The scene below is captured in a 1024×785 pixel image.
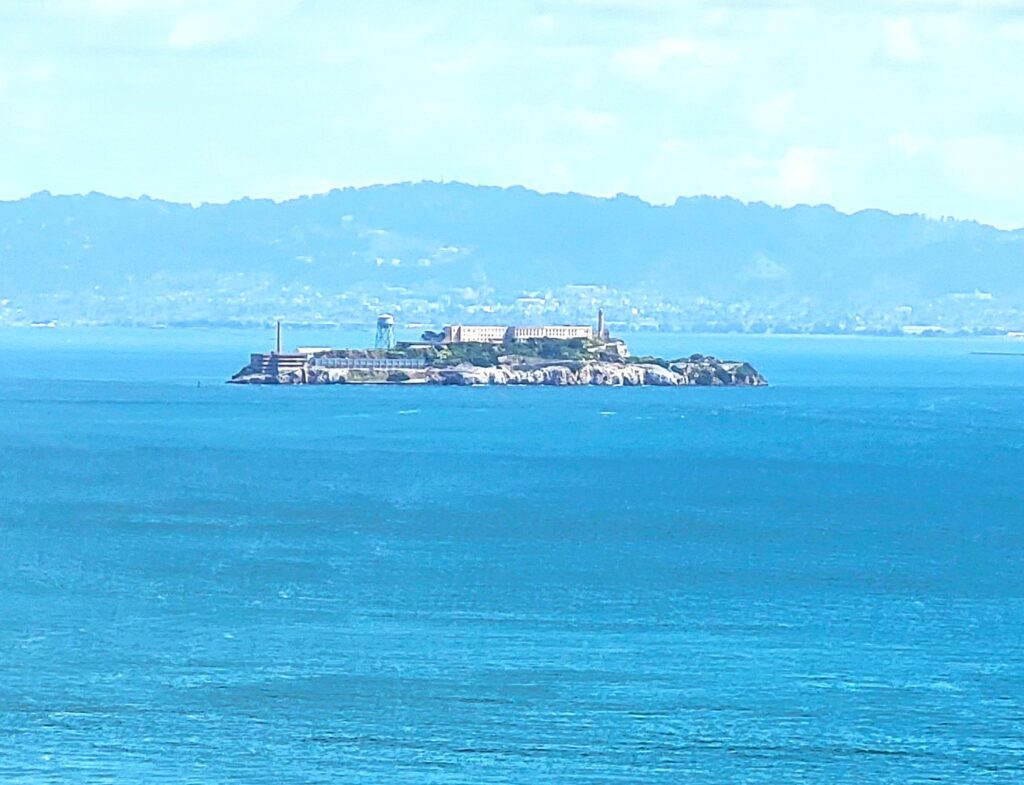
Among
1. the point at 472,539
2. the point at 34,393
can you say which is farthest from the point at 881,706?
the point at 34,393

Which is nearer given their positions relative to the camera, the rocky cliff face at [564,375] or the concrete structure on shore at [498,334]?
the rocky cliff face at [564,375]

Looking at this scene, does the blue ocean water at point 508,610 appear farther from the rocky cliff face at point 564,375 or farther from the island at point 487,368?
the rocky cliff face at point 564,375

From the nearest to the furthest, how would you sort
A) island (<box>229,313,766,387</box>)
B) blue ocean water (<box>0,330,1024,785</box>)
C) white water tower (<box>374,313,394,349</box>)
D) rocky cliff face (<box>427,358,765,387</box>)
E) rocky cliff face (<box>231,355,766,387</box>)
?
blue ocean water (<box>0,330,1024,785</box>) → island (<box>229,313,766,387</box>) → rocky cliff face (<box>231,355,766,387</box>) → rocky cliff face (<box>427,358,765,387</box>) → white water tower (<box>374,313,394,349</box>)

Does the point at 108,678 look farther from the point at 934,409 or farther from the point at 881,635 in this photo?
the point at 934,409

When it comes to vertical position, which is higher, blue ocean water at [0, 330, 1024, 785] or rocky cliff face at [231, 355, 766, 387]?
rocky cliff face at [231, 355, 766, 387]

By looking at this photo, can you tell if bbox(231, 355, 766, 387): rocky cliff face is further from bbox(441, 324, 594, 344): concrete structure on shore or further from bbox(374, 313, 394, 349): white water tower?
bbox(374, 313, 394, 349): white water tower

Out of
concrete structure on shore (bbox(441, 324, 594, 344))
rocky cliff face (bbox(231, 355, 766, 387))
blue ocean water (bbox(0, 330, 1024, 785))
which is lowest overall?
blue ocean water (bbox(0, 330, 1024, 785))

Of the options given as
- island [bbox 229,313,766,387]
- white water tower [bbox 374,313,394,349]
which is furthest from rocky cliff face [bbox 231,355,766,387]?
white water tower [bbox 374,313,394,349]

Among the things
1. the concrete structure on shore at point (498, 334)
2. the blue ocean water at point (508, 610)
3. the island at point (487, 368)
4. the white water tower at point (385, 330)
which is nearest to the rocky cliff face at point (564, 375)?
the island at point (487, 368)

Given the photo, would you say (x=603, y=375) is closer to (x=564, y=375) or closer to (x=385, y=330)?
(x=564, y=375)
